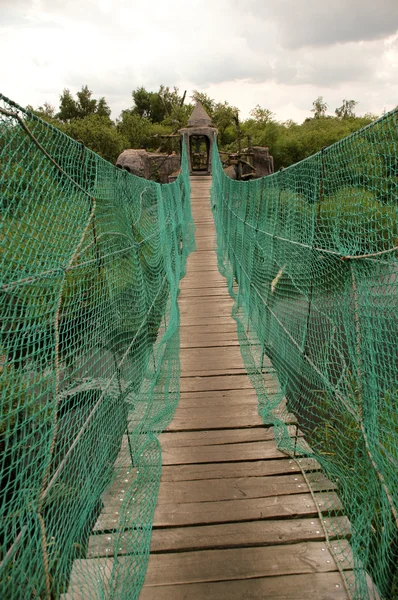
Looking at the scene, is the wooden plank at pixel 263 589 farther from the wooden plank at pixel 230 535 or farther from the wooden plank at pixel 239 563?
the wooden plank at pixel 230 535

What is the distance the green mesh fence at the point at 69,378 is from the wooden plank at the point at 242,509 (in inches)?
3.8

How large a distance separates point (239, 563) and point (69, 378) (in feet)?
3.19

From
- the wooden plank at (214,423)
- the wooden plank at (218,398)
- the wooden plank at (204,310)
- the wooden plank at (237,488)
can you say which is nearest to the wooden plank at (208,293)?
the wooden plank at (204,310)

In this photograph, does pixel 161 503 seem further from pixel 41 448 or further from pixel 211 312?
pixel 211 312

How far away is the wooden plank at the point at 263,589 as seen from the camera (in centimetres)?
143

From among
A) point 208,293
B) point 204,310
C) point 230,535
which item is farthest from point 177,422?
point 208,293

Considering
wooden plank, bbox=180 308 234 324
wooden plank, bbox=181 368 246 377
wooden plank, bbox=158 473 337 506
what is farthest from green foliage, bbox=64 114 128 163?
wooden plank, bbox=158 473 337 506

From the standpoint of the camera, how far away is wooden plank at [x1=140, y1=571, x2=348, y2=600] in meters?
1.43

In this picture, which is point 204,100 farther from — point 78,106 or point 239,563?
point 239,563

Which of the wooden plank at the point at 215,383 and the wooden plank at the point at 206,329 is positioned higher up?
the wooden plank at the point at 206,329

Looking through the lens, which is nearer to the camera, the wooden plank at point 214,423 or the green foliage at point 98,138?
the wooden plank at point 214,423

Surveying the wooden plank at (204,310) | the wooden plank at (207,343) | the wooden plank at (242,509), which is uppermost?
the wooden plank at (204,310)

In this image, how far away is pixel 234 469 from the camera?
6.82ft

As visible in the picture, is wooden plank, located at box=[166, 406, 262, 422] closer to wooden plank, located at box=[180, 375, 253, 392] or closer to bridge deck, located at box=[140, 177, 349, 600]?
bridge deck, located at box=[140, 177, 349, 600]
